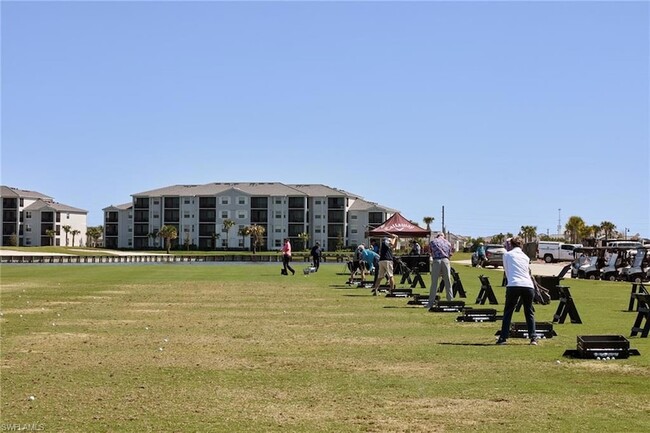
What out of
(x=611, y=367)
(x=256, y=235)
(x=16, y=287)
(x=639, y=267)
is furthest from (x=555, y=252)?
(x=611, y=367)

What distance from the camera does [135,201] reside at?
159 metres

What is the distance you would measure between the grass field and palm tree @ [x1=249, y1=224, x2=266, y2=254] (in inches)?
4810

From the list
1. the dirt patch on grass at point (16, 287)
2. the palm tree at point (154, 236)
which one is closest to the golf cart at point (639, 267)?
the dirt patch on grass at point (16, 287)

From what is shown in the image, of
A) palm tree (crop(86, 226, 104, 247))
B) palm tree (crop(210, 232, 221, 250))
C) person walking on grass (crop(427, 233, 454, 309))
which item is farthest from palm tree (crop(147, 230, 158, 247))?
person walking on grass (crop(427, 233, 454, 309))

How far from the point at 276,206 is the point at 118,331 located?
Result: 441 feet

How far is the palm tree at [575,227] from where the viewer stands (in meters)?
177

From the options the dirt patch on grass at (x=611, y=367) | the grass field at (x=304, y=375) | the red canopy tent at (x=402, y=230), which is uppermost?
the red canopy tent at (x=402, y=230)

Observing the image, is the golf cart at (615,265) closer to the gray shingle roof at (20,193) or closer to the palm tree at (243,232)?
the palm tree at (243,232)

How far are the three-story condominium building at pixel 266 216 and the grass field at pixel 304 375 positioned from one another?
12856cm

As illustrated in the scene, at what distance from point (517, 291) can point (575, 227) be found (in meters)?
170

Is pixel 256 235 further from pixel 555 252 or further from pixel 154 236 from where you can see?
pixel 555 252

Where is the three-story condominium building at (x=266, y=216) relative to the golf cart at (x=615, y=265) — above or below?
above

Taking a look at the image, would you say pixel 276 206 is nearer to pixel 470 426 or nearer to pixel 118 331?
pixel 118 331

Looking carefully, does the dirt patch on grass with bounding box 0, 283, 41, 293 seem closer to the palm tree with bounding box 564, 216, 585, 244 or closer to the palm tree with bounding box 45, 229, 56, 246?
the palm tree with bounding box 45, 229, 56, 246
